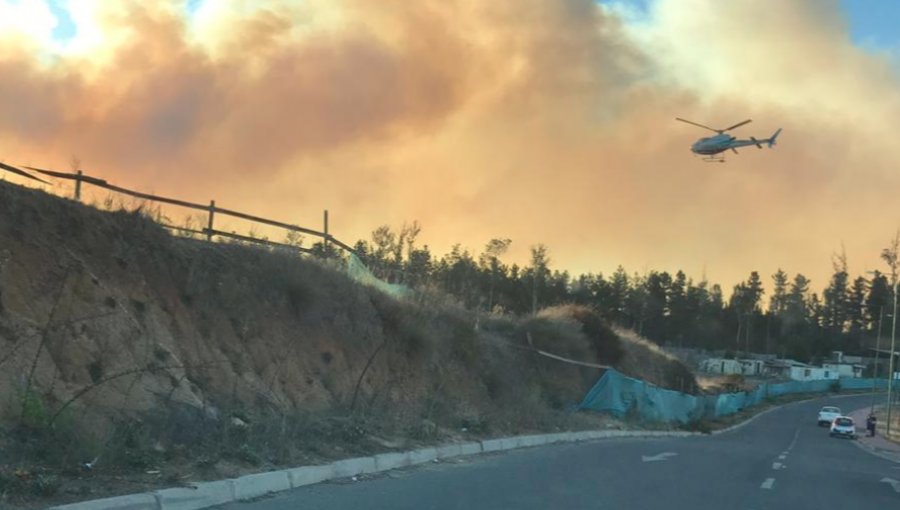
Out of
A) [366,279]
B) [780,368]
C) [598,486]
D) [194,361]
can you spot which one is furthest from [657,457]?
[780,368]

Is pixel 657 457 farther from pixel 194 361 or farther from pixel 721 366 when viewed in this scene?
pixel 721 366

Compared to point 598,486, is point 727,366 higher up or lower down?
lower down

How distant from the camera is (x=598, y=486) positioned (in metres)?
13.7

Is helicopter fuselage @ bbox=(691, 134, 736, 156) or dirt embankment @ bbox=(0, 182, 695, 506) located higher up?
helicopter fuselage @ bbox=(691, 134, 736, 156)

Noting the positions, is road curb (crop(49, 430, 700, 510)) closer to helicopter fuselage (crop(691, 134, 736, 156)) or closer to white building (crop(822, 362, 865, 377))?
helicopter fuselage (crop(691, 134, 736, 156))

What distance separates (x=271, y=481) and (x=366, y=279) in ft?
51.4

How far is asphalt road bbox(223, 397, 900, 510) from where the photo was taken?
10.9 metres

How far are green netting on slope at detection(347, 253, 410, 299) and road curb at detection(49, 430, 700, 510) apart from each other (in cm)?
804

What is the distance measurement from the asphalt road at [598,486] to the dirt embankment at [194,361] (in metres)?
1.25

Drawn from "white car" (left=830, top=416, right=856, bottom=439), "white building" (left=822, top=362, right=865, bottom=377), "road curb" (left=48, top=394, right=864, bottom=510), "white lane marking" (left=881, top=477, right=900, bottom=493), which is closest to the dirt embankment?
"road curb" (left=48, top=394, right=864, bottom=510)

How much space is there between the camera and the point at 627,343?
59250mm

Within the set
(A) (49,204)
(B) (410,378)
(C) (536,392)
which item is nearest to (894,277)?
(C) (536,392)

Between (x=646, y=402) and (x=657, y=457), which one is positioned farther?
(x=646, y=402)

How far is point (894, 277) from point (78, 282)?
200 feet
